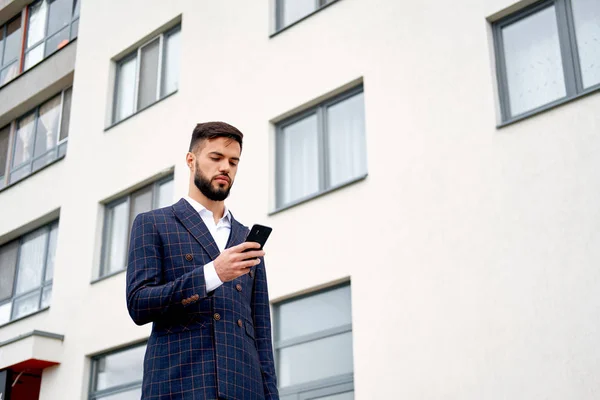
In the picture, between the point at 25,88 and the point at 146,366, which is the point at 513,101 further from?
the point at 25,88

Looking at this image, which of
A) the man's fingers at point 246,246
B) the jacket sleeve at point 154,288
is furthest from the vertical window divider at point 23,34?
the man's fingers at point 246,246

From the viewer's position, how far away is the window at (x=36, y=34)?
62.1 ft

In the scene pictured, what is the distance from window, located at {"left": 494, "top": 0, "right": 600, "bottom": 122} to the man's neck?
6227 millimetres

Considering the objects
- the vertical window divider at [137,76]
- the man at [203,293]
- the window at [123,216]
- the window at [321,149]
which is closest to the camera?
the man at [203,293]

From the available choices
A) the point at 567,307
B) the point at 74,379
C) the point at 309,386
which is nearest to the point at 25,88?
the point at 74,379

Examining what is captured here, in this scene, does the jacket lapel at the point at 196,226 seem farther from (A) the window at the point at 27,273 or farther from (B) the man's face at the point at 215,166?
(A) the window at the point at 27,273

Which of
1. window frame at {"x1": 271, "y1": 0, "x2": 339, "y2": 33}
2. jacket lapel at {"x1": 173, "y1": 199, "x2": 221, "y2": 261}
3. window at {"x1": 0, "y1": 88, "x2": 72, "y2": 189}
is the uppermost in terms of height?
window at {"x1": 0, "y1": 88, "x2": 72, "y2": 189}

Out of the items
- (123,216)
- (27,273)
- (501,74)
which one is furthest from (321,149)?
(27,273)

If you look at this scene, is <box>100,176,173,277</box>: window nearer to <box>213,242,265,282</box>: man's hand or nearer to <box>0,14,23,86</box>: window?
<box>0,14,23,86</box>: window

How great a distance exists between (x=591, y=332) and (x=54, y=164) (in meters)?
11.3

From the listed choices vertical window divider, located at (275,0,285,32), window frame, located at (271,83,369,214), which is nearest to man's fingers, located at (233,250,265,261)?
window frame, located at (271,83,369,214)

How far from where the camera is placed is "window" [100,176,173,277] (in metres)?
14.7

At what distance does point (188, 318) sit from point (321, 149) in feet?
28.3

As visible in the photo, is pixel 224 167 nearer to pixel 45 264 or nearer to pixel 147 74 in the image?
pixel 147 74
